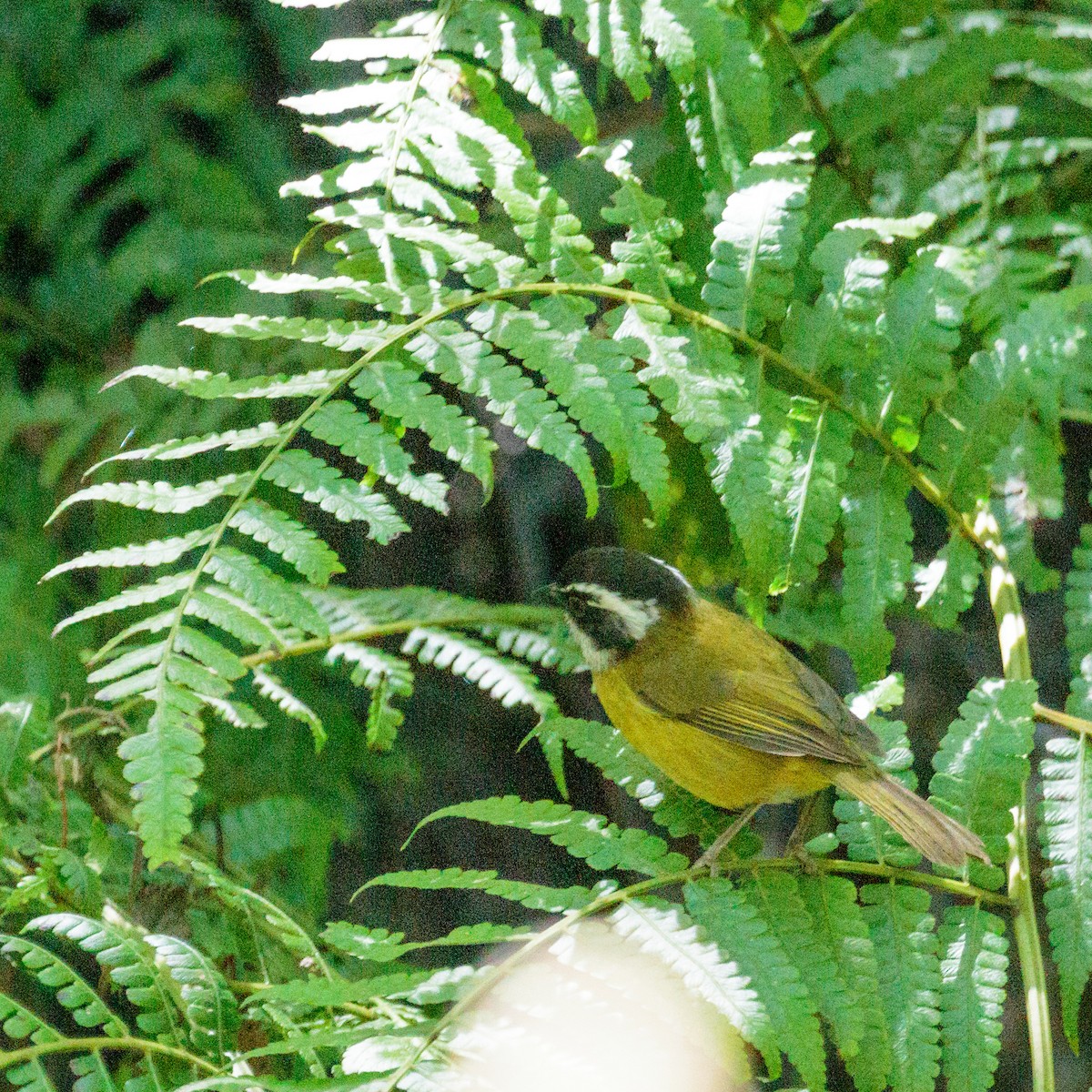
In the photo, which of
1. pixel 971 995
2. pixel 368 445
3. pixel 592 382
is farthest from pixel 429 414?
pixel 971 995

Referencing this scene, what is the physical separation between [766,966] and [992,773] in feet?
1.99

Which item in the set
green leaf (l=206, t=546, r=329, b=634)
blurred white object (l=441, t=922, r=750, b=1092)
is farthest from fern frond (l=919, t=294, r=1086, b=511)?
green leaf (l=206, t=546, r=329, b=634)

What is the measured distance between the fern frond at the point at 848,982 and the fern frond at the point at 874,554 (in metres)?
0.48

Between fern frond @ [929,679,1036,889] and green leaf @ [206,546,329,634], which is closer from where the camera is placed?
green leaf @ [206,546,329,634]

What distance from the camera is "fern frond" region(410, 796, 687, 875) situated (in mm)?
2031

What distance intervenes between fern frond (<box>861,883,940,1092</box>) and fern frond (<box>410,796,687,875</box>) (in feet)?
1.22

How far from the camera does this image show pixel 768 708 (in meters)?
2.61

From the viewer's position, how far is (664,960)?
72.0 inches

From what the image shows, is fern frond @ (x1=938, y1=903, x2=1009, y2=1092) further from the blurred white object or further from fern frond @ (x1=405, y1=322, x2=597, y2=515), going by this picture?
fern frond @ (x1=405, y1=322, x2=597, y2=515)

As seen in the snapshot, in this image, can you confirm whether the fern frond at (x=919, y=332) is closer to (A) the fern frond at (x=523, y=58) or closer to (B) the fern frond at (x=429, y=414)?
(A) the fern frond at (x=523, y=58)

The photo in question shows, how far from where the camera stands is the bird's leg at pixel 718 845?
6.82 ft

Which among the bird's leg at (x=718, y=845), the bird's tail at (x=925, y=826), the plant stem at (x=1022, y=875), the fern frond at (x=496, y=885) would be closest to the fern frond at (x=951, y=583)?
the plant stem at (x=1022, y=875)

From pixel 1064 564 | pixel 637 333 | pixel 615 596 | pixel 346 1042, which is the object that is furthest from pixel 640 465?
pixel 1064 564

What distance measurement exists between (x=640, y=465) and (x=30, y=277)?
301cm
